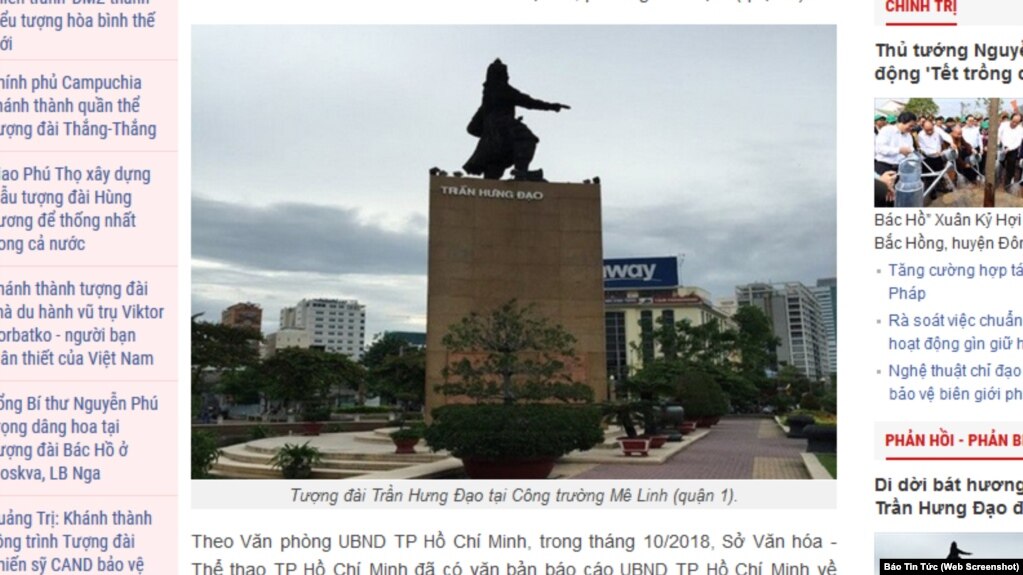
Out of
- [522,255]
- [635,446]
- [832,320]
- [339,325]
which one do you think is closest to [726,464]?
[635,446]

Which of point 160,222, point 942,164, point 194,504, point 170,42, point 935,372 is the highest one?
point 170,42

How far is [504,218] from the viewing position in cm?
1731

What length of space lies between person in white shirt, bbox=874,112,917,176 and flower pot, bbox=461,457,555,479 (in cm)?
519

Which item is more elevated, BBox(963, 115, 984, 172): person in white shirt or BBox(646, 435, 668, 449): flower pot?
BBox(963, 115, 984, 172): person in white shirt

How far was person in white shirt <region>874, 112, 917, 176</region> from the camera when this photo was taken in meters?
5.95

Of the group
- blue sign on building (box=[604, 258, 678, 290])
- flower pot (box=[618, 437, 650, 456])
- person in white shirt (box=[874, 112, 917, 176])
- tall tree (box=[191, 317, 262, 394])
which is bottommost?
flower pot (box=[618, 437, 650, 456])

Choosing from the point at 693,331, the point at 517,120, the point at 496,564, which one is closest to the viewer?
the point at 496,564

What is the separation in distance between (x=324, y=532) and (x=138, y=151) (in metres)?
2.97

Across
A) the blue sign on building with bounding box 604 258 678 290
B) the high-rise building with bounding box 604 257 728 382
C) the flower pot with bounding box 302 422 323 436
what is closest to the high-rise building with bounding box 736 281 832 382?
the high-rise building with bounding box 604 257 728 382

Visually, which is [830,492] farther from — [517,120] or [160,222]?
[517,120]

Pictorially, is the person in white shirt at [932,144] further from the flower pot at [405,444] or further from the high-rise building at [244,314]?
the high-rise building at [244,314]

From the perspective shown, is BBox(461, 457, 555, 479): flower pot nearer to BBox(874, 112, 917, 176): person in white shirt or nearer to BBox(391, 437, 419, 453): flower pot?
BBox(391, 437, 419, 453): flower pot

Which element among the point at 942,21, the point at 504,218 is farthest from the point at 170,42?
the point at 504,218

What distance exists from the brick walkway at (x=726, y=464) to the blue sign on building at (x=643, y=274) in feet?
163
